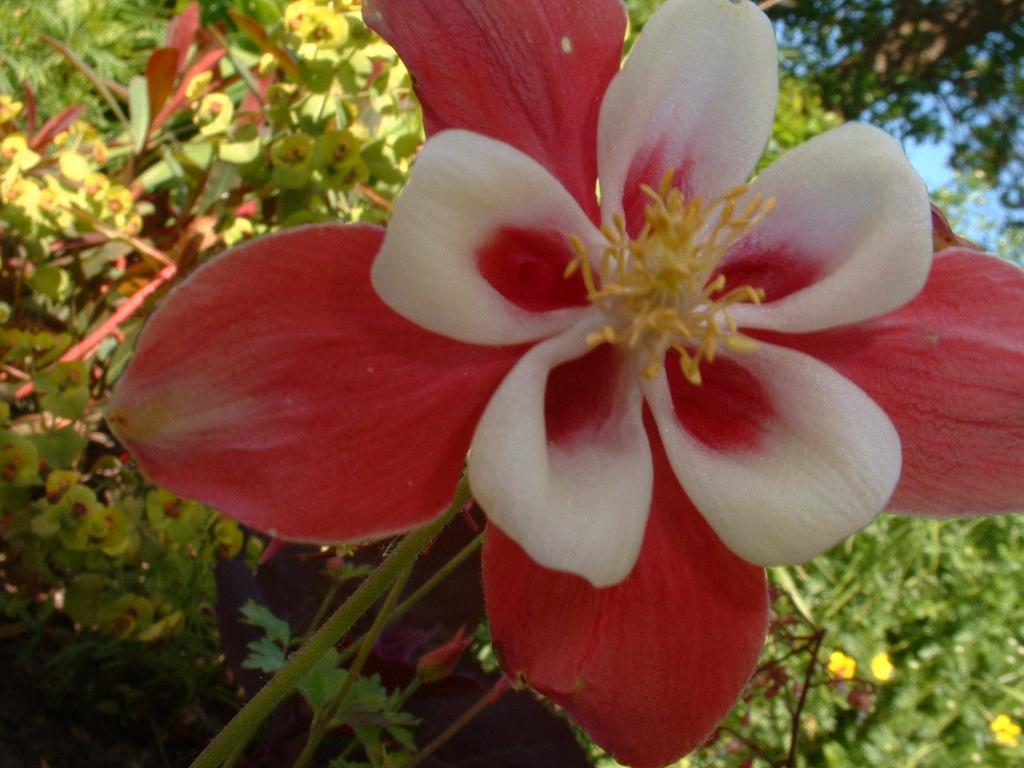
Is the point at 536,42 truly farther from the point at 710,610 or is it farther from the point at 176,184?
the point at 176,184

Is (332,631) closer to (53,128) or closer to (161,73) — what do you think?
(161,73)

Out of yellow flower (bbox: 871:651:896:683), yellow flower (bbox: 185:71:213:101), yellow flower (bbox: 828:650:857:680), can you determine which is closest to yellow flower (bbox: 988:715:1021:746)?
yellow flower (bbox: 871:651:896:683)

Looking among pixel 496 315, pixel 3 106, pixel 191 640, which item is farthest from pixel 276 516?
pixel 3 106

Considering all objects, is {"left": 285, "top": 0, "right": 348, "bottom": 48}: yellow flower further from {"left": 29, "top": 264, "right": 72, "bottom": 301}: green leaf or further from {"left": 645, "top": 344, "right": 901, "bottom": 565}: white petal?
{"left": 645, "top": 344, "right": 901, "bottom": 565}: white petal

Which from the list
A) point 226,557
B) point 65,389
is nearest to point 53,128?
point 65,389

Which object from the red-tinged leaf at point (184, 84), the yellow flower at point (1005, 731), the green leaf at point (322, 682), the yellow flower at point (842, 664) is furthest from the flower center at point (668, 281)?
the yellow flower at point (1005, 731)
